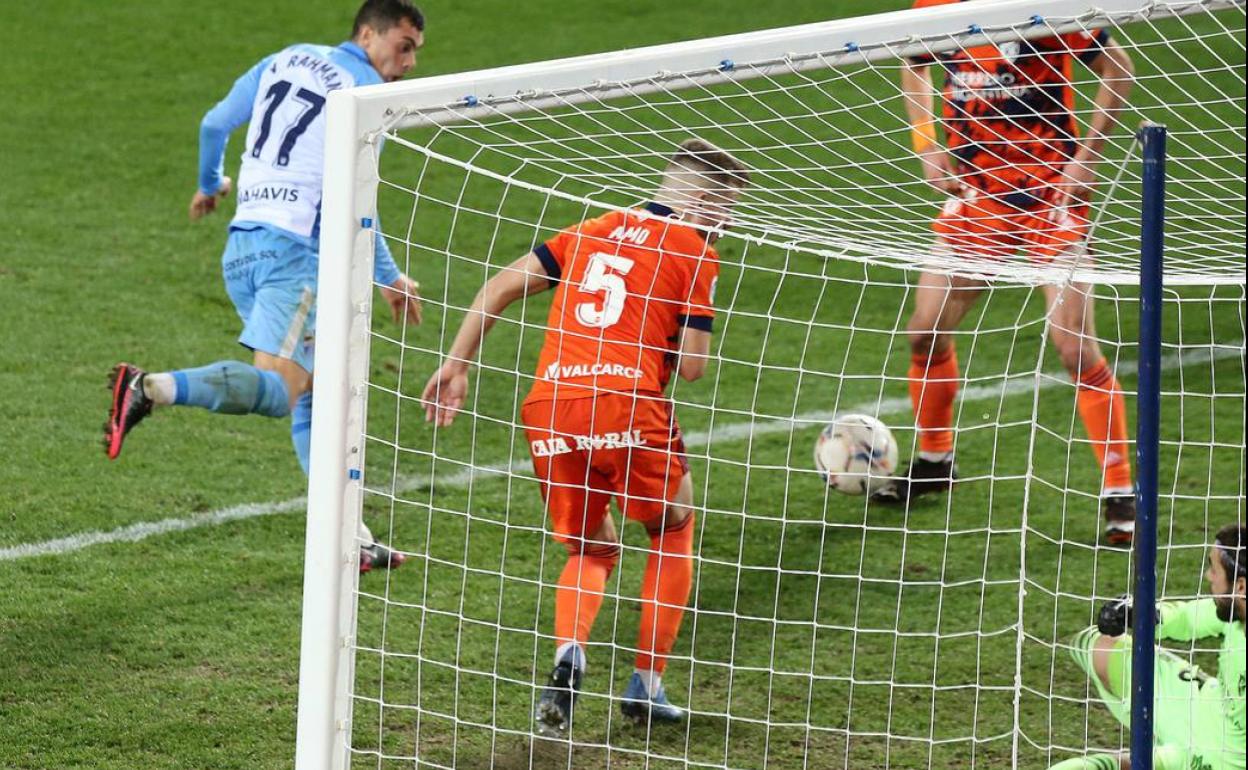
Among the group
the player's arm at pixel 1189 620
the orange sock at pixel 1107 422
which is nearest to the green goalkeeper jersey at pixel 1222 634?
the player's arm at pixel 1189 620

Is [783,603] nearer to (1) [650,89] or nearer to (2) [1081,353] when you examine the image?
(2) [1081,353]

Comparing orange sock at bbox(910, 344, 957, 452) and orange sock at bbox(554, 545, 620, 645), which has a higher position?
orange sock at bbox(910, 344, 957, 452)

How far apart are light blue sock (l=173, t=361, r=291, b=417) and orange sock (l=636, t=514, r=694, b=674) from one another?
4.55ft

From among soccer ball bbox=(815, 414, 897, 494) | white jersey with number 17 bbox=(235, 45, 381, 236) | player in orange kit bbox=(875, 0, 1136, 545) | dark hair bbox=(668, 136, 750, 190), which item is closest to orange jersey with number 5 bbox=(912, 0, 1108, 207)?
player in orange kit bbox=(875, 0, 1136, 545)

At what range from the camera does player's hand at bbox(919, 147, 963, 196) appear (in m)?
5.25

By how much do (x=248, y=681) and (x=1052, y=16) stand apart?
106 inches

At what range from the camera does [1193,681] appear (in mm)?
4152

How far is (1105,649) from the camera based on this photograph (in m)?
4.25

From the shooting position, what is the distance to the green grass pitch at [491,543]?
14.6 ft

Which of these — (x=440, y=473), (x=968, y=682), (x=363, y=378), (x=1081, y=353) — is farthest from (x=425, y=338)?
(x=363, y=378)

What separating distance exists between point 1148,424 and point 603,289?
1787mm

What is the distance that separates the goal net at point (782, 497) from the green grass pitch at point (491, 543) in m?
0.02

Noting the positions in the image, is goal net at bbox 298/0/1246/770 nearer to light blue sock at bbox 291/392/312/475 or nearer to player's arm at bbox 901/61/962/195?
player's arm at bbox 901/61/962/195

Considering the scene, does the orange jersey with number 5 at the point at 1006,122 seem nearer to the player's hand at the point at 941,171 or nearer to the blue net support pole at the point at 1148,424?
the player's hand at the point at 941,171
